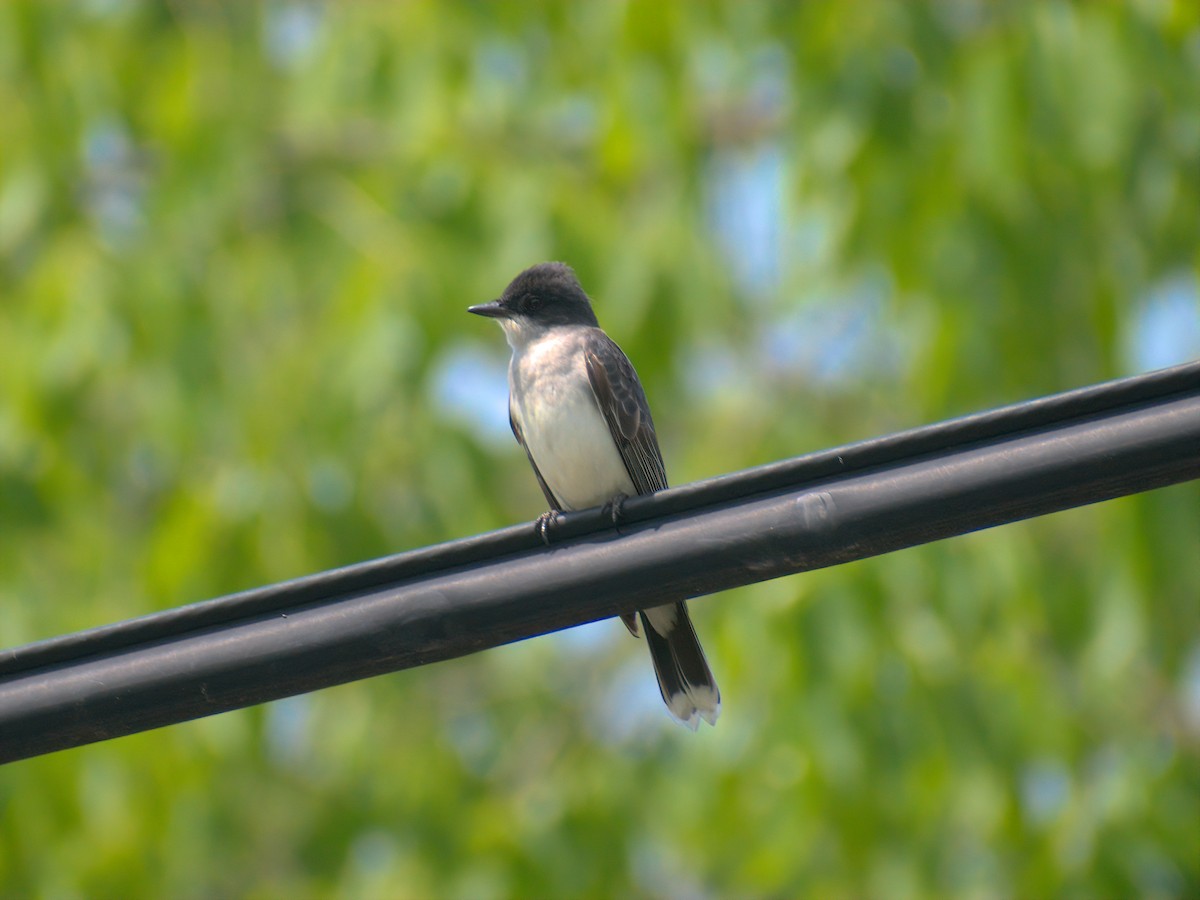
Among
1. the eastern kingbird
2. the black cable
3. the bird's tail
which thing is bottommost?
the bird's tail

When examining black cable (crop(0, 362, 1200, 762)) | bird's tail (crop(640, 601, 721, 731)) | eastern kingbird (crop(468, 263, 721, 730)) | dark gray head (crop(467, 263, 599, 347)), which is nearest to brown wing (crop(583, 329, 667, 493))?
eastern kingbird (crop(468, 263, 721, 730))

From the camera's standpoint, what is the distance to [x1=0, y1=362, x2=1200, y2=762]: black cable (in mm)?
2385

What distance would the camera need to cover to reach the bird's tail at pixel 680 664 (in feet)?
13.6

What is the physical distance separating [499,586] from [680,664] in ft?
5.90

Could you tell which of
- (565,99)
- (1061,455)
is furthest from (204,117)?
(1061,455)

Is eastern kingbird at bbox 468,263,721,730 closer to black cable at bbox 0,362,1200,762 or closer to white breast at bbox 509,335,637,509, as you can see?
white breast at bbox 509,335,637,509

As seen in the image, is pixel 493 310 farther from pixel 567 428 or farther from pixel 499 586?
pixel 499 586

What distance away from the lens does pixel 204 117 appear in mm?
5504

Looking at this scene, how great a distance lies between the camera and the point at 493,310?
15.8ft

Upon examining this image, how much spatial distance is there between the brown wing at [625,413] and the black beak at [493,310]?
38 centimetres

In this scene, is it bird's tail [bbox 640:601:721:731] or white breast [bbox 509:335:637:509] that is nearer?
bird's tail [bbox 640:601:721:731]

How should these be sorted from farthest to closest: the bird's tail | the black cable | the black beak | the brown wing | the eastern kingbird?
the black beak
the brown wing
the eastern kingbird
the bird's tail
the black cable

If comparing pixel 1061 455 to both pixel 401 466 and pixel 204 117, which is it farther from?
pixel 204 117

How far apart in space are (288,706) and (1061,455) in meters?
5.73
